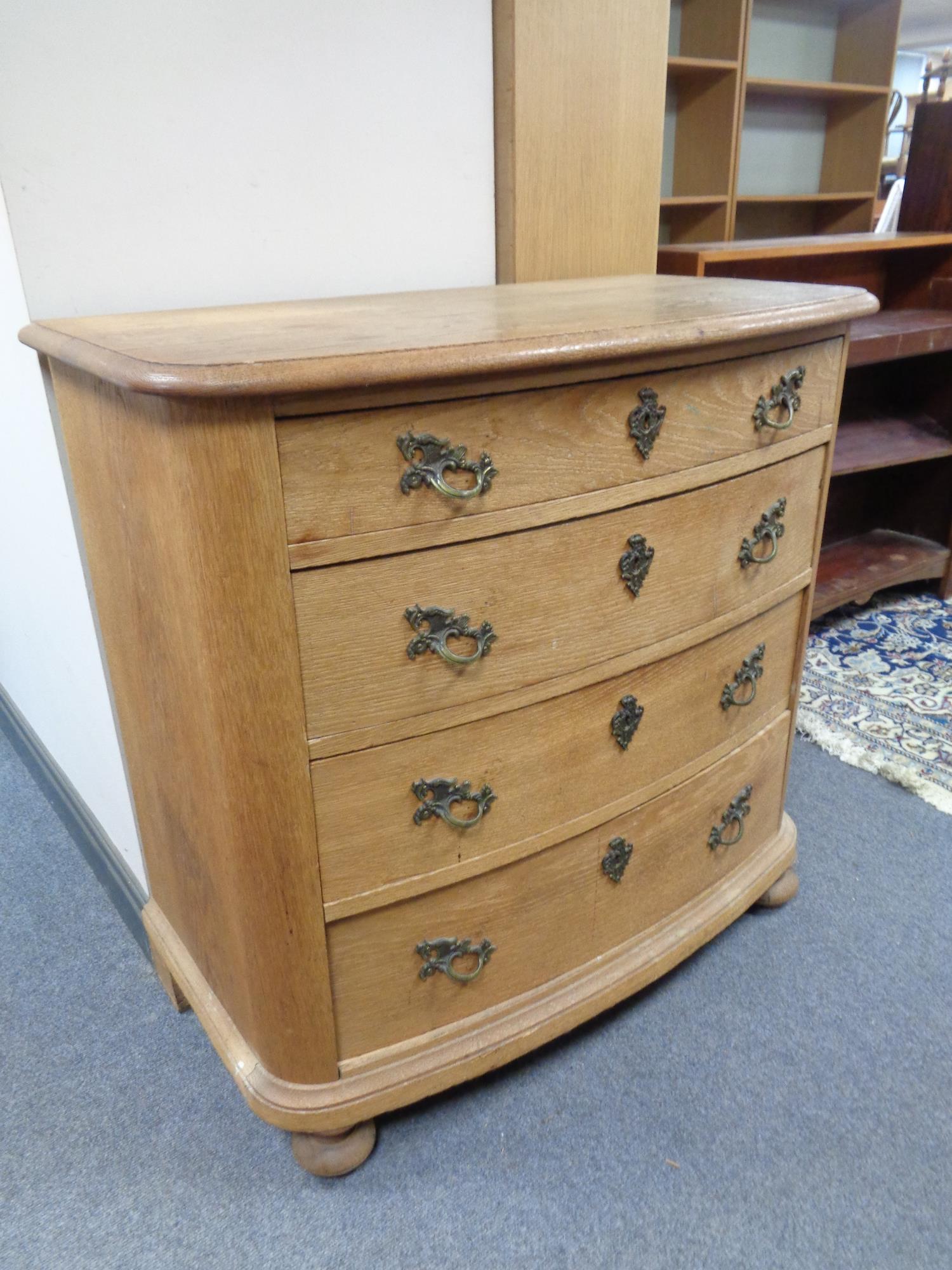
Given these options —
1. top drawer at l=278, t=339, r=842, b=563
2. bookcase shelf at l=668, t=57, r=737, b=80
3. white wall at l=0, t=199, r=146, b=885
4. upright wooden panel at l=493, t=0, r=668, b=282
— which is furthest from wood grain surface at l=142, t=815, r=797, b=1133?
bookcase shelf at l=668, t=57, r=737, b=80

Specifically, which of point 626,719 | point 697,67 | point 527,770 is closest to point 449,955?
point 527,770

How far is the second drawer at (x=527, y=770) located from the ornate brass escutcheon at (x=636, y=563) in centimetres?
11

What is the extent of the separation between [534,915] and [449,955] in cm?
12

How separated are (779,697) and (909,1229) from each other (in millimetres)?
635

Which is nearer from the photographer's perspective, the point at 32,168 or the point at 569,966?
the point at 32,168

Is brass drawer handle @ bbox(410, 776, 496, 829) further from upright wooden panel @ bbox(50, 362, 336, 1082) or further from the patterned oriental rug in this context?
the patterned oriental rug

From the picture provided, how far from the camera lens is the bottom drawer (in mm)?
963

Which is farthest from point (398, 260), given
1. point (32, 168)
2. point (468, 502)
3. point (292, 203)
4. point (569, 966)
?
point (569, 966)

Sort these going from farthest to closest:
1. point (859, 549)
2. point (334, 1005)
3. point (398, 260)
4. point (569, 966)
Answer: point (859, 549), point (398, 260), point (569, 966), point (334, 1005)

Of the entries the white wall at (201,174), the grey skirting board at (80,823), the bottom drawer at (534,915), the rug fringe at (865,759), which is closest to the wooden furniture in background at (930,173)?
the rug fringe at (865,759)

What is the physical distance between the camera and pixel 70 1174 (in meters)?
1.05

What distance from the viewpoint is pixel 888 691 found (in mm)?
2053

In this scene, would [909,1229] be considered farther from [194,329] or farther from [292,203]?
[292,203]

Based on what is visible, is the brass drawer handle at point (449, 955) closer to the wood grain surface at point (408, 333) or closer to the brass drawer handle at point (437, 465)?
the brass drawer handle at point (437, 465)
